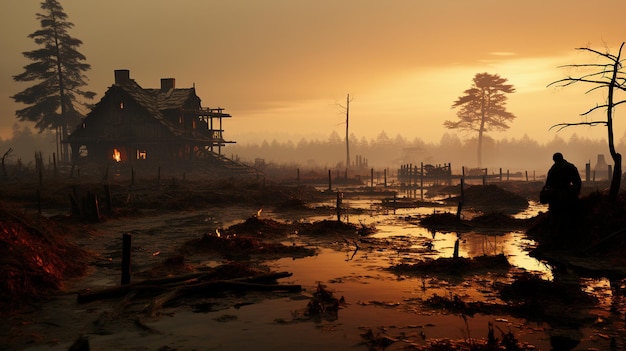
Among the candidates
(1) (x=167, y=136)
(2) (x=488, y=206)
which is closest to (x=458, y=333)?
(2) (x=488, y=206)

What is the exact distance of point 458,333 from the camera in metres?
8.35

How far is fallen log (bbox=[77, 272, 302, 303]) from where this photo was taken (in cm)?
1027

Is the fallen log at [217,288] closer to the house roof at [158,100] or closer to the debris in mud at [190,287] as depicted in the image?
the debris in mud at [190,287]

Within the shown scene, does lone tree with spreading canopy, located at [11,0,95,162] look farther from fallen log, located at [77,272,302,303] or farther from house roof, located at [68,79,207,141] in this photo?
fallen log, located at [77,272,302,303]

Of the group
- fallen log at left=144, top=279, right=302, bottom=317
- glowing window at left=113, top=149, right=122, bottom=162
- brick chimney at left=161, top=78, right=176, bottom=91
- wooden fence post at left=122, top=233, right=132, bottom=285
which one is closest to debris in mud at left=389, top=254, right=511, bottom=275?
fallen log at left=144, top=279, right=302, bottom=317

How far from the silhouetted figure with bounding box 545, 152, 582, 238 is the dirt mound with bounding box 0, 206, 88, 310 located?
13.3 meters

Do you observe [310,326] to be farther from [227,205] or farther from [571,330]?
[227,205]

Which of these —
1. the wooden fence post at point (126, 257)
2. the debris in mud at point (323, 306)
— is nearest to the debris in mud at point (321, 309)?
the debris in mud at point (323, 306)

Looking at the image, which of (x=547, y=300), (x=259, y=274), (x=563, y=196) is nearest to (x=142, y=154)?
(x=259, y=274)

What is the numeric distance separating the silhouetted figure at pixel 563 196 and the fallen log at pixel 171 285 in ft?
27.6

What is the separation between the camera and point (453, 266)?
42.8 feet

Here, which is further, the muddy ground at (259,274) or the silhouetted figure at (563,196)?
the silhouetted figure at (563,196)

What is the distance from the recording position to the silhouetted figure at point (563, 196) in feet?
48.2

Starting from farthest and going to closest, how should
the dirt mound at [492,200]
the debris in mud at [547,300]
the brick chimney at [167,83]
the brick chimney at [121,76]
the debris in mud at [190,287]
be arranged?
the brick chimney at [167,83] → the brick chimney at [121,76] → the dirt mound at [492,200] → the debris in mud at [190,287] → the debris in mud at [547,300]
